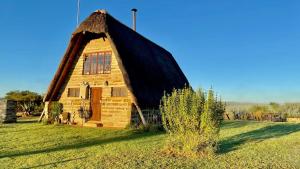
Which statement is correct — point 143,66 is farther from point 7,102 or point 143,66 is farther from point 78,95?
point 7,102

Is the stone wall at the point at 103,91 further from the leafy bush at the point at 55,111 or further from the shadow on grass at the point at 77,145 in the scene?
the shadow on grass at the point at 77,145

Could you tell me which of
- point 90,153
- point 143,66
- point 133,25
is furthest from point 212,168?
point 133,25

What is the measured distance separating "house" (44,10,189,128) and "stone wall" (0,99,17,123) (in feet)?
12.0

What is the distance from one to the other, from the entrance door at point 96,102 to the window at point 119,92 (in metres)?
1.09

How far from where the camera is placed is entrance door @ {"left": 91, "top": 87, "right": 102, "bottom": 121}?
19766 mm

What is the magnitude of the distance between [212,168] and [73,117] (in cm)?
1458

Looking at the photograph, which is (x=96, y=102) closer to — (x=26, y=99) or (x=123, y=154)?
(x=123, y=154)

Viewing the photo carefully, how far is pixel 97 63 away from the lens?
2014 cm

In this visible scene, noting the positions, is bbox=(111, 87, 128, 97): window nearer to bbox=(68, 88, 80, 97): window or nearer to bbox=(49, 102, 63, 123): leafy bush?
bbox=(68, 88, 80, 97): window

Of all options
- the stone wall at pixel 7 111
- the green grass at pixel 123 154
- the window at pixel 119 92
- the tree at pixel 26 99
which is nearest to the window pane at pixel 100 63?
the window at pixel 119 92

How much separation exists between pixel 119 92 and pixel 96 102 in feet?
6.49

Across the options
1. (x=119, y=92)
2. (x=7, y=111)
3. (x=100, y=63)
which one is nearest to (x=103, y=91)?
(x=119, y=92)

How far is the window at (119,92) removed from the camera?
18766mm

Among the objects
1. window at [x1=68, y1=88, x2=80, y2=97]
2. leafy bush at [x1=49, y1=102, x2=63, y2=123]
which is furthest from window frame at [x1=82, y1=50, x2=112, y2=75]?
leafy bush at [x1=49, y1=102, x2=63, y2=123]
